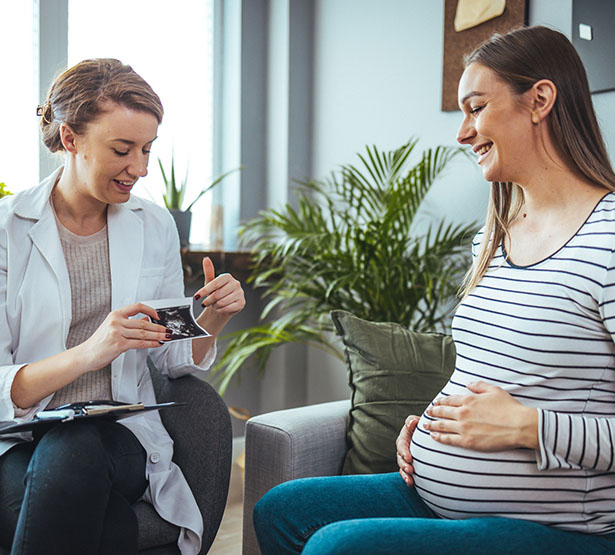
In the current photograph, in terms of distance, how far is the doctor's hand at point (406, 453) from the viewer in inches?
48.5

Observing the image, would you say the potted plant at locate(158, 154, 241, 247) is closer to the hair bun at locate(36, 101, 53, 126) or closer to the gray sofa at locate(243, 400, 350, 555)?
the hair bun at locate(36, 101, 53, 126)

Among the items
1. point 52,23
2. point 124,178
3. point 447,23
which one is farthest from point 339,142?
point 124,178

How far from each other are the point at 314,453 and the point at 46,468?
64 cm

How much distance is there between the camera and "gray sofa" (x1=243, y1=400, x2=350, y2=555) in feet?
4.95

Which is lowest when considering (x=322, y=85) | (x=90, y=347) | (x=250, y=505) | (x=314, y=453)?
(x=250, y=505)

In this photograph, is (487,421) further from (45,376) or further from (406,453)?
(45,376)

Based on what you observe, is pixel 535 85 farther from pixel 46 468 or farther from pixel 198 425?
pixel 46 468

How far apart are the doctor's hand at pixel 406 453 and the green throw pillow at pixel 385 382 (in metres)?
0.25

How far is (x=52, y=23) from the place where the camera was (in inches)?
98.7

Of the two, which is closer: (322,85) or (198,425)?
(198,425)

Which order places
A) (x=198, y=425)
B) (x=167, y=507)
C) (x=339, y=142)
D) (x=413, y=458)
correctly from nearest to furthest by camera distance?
1. (x=413, y=458)
2. (x=167, y=507)
3. (x=198, y=425)
4. (x=339, y=142)

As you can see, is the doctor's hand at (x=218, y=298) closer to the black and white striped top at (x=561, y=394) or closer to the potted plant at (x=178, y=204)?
the black and white striped top at (x=561, y=394)

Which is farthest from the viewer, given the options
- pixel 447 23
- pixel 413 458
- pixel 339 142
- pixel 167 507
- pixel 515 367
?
pixel 339 142

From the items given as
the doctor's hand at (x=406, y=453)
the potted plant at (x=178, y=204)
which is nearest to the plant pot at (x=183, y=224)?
the potted plant at (x=178, y=204)
